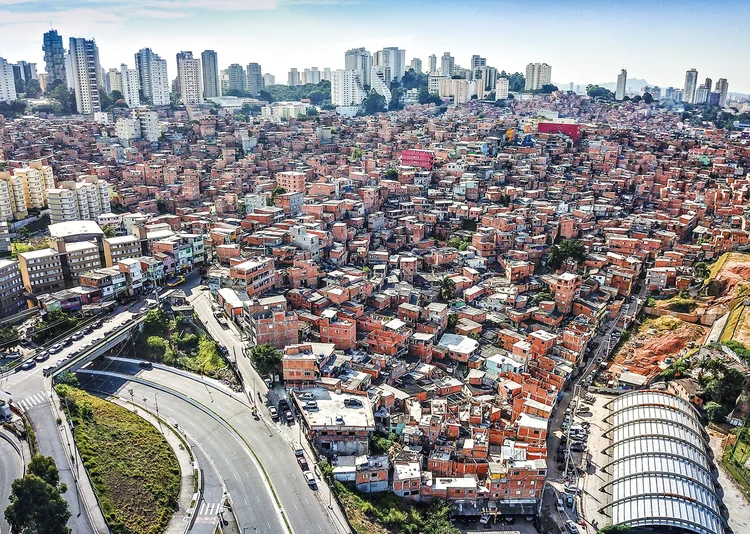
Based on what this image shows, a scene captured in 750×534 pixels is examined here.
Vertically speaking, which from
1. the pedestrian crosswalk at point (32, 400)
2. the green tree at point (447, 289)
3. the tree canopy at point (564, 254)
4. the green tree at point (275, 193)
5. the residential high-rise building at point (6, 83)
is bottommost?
the pedestrian crosswalk at point (32, 400)

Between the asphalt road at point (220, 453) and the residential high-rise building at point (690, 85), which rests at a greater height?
the residential high-rise building at point (690, 85)

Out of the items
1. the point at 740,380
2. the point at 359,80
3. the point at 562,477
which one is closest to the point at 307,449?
the point at 562,477

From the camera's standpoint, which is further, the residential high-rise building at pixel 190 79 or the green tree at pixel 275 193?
the residential high-rise building at pixel 190 79

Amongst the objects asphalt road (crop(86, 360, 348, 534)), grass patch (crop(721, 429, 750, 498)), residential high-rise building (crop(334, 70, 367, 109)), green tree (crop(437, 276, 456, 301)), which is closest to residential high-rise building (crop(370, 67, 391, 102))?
residential high-rise building (crop(334, 70, 367, 109))

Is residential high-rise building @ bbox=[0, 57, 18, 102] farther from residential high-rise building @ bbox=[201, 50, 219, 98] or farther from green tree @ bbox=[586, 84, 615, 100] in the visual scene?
green tree @ bbox=[586, 84, 615, 100]

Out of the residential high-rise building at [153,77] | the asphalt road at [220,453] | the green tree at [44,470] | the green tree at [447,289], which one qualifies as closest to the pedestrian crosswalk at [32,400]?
the asphalt road at [220,453]

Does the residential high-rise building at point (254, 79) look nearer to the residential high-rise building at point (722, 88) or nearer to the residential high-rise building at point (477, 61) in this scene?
the residential high-rise building at point (477, 61)

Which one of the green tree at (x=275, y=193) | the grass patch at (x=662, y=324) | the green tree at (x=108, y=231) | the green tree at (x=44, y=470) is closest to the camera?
the green tree at (x=44, y=470)
